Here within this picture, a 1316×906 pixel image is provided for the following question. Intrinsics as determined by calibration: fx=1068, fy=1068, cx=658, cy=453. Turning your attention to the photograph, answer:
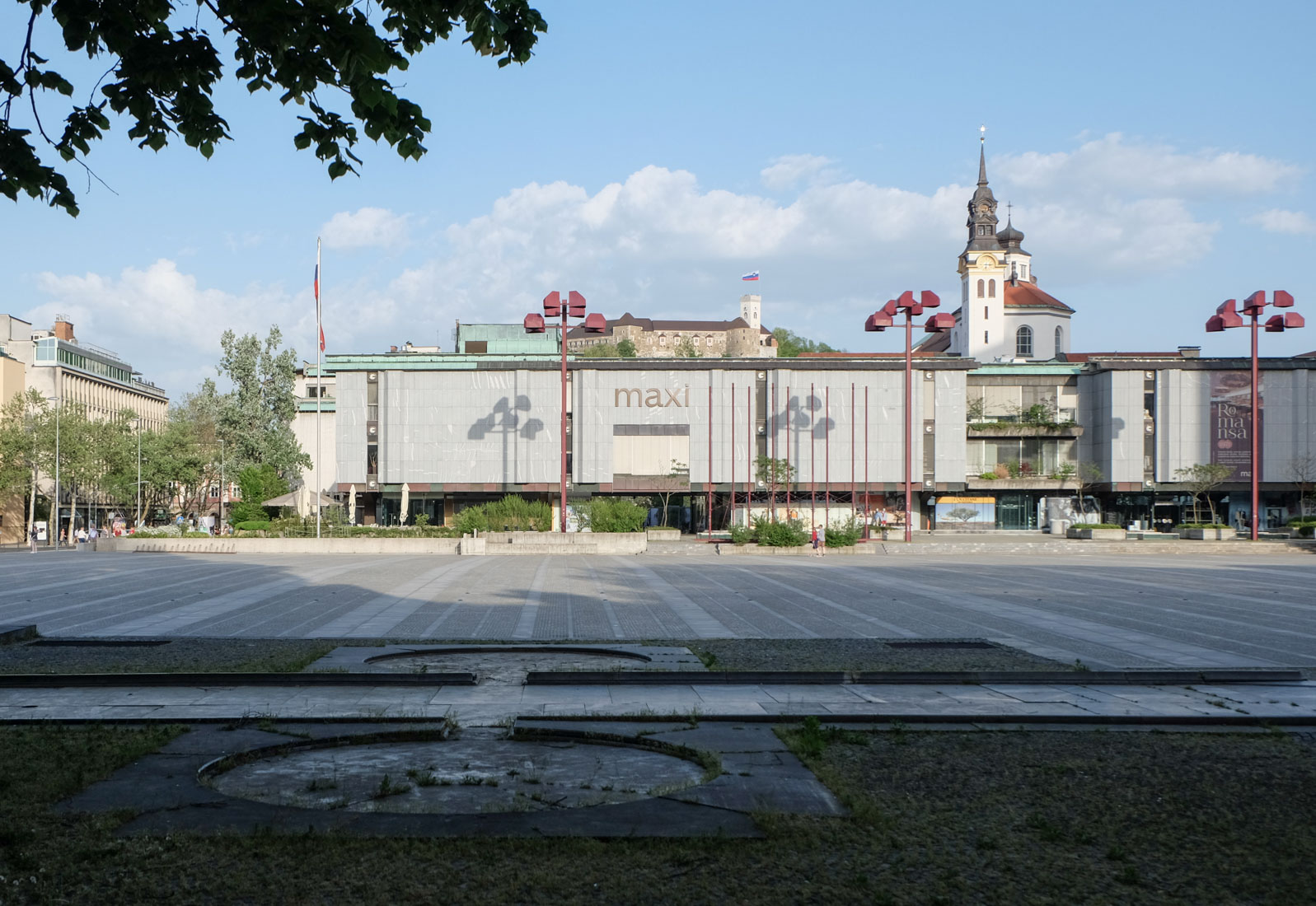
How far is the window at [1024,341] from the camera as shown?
117m

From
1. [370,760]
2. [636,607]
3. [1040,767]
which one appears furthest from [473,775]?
[636,607]

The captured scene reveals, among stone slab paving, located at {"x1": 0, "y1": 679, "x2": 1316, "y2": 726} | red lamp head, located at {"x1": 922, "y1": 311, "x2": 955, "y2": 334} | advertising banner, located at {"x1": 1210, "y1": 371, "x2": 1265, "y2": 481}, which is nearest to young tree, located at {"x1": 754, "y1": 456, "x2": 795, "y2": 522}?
red lamp head, located at {"x1": 922, "y1": 311, "x2": 955, "y2": 334}

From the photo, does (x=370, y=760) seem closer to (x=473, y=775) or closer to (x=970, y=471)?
(x=473, y=775)

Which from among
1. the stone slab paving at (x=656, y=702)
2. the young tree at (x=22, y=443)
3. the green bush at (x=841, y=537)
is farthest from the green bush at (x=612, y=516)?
the young tree at (x=22, y=443)

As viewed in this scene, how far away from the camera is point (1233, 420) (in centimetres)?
7450

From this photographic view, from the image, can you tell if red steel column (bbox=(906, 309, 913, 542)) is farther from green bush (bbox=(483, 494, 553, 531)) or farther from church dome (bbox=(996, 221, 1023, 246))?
church dome (bbox=(996, 221, 1023, 246))

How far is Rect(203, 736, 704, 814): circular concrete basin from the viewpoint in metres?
6.59

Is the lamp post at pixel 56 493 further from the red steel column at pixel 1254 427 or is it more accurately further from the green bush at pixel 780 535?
the red steel column at pixel 1254 427

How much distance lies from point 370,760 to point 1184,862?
535cm

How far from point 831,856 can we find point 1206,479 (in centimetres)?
7022

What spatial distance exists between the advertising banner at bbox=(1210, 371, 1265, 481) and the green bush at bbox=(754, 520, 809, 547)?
42.9 metres

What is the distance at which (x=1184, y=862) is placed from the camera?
554cm

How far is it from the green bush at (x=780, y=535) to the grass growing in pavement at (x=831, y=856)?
3768 centimetres

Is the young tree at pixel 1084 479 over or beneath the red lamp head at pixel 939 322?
beneath
